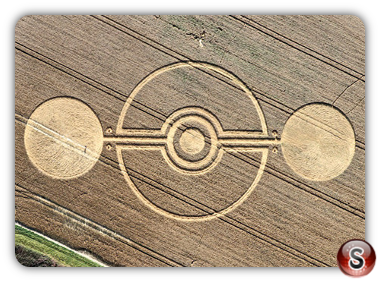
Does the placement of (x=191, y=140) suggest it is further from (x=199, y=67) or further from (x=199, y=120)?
(x=199, y=67)

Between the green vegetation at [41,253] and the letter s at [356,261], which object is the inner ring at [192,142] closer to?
the green vegetation at [41,253]

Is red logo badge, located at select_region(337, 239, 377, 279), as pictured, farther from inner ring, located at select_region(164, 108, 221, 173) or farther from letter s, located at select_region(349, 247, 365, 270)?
inner ring, located at select_region(164, 108, 221, 173)

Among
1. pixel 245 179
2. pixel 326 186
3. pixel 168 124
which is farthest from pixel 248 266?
pixel 168 124

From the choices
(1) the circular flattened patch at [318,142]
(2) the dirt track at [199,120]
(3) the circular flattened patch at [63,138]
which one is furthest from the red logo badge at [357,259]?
(3) the circular flattened patch at [63,138]

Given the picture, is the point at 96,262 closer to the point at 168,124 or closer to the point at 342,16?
the point at 168,124

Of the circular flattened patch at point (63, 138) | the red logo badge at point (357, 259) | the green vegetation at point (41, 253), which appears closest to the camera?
the red logo badge at point (357, 259)

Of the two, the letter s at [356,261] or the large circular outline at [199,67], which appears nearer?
the letter s at [356,261]
